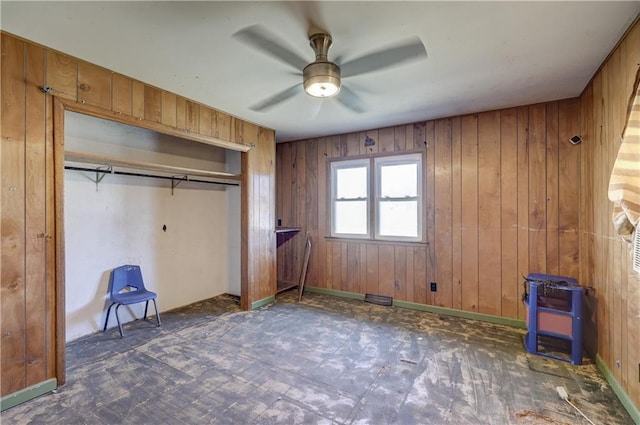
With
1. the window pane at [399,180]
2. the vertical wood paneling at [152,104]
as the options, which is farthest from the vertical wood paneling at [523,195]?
the vertical wood paneling at [152,104]

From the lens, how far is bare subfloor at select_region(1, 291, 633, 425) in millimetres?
1823

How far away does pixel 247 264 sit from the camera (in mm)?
3730

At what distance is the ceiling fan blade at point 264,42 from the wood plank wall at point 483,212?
233cm

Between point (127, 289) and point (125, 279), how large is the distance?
15cm

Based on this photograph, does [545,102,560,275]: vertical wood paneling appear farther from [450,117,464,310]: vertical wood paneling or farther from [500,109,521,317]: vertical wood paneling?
[450,117,464,310]: vertical wood paneling

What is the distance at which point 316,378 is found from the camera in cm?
222

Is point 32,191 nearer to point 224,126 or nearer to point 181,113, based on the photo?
point 181,113

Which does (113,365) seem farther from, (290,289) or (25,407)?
(290,289)

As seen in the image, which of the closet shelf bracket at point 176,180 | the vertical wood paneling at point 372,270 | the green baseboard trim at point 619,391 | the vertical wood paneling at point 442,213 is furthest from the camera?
the vertical wood paneling at point 372,270

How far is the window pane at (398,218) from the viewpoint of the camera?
152 inches

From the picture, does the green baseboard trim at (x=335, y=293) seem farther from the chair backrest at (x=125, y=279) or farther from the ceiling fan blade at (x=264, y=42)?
the ceiling fan blade at (x=264, y=42)

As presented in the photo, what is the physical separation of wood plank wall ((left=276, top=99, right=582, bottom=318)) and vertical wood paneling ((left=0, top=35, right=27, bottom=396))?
131 inches

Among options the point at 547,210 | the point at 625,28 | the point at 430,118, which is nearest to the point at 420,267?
the point at 547,210

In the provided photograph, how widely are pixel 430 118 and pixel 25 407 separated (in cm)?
439
